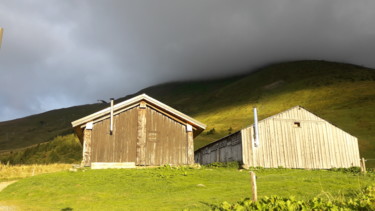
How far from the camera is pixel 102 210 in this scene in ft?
38.7

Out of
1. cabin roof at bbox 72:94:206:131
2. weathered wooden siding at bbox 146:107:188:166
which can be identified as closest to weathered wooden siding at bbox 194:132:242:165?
cabin roof at bbox 72:94:206:131

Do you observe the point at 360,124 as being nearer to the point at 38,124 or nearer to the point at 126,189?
the point at 126,189

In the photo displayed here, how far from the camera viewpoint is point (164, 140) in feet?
86.1

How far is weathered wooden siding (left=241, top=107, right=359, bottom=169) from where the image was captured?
32.7 meters

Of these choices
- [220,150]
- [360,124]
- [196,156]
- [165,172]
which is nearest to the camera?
[165,172]

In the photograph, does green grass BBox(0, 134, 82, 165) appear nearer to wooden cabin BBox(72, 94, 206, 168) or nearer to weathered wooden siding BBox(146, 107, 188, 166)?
wooden cabin BBox(72, 94, 206, 168)

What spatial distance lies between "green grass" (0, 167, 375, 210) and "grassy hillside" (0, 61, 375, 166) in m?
35.2

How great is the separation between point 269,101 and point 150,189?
98730 mm

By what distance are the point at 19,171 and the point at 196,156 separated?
79.5 ft

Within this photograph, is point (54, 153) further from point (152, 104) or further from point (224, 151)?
point (152, 104)

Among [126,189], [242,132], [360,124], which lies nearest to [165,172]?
[126,189]

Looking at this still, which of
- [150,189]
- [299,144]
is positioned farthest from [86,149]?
[299,144]

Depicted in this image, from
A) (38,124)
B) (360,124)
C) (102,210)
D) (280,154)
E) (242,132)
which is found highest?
(38,124)

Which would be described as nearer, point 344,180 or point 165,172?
point 344,180
